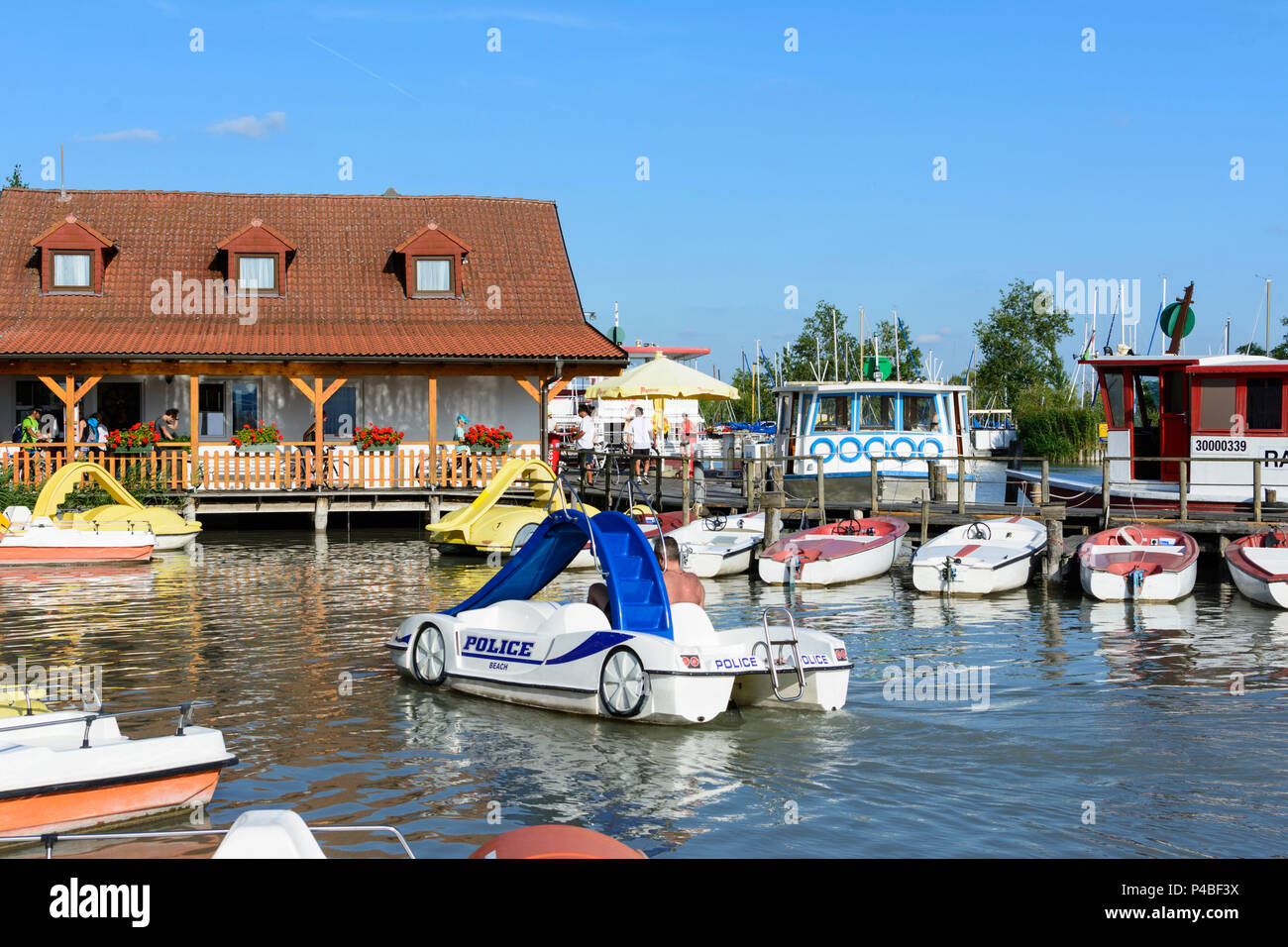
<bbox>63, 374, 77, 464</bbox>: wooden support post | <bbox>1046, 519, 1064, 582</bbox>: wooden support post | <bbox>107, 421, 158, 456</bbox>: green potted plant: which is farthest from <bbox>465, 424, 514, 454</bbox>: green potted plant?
<bbox>1046, 519, 1064, 582</bbox>: wooden support post

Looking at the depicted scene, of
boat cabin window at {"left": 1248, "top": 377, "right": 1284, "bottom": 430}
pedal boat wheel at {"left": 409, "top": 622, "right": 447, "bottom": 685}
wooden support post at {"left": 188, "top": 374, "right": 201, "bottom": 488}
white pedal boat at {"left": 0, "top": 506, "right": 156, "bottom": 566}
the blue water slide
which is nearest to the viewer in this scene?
the blue water slide

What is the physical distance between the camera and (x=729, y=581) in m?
21.3

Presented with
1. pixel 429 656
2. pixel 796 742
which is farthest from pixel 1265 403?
pixel 429 656

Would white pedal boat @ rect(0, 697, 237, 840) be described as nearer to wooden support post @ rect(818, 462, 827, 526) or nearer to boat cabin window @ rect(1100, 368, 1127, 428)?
wooden support post @ rect(818, 462, 827, 526)

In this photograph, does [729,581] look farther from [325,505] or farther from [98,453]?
[98,453]

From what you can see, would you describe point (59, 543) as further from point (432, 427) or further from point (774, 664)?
point (774, 664)

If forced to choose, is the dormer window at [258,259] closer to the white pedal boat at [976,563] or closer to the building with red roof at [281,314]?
the building with red roof at [281,314]

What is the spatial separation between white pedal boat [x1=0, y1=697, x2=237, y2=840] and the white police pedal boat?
3.31m

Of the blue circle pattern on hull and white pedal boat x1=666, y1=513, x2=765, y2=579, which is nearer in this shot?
white pedal boat x1=666, y1=513, x2=765, y2=579

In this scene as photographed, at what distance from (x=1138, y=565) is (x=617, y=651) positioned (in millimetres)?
11323

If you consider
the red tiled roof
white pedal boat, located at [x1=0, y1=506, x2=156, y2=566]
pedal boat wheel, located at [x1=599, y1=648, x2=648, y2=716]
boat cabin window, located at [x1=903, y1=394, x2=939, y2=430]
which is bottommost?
pedal boat wheel, located at [x1=599, y1=648, x2=648, y2=716]

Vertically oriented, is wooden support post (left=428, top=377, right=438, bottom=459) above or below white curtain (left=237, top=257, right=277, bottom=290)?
below

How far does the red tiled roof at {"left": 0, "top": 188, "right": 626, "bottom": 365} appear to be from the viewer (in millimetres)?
28562
